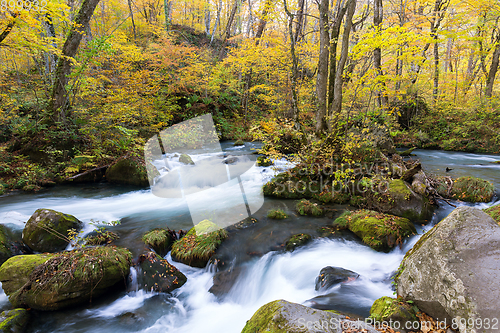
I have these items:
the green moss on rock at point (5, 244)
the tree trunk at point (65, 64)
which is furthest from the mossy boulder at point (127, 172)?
the green moss on rock at point (5, 244)

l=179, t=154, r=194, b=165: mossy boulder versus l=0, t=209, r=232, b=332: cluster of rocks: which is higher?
l=179, t=154, r=194, b=165: mossy boulder

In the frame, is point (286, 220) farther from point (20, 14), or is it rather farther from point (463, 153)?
point (463, 153)

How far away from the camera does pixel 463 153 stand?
1195 centimetres

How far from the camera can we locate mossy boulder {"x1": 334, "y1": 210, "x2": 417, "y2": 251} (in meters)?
4.79

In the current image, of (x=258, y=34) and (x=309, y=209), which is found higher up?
(x=258, y=34)

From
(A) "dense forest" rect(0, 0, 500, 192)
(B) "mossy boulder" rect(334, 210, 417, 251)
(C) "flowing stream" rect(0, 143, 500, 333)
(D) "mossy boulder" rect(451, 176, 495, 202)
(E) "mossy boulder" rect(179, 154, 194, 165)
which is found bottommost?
(C) "flowing stream" rect(0, 143, 500, 333)

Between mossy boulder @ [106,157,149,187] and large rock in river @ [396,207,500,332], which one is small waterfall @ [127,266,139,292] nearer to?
large rock in river @ [396,207,500,332]

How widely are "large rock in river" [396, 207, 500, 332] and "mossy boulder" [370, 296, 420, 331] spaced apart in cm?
12

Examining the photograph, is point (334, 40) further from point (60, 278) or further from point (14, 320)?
point (14, 320)

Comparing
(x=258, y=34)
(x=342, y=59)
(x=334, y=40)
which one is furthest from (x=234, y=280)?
(x=258, y=34)

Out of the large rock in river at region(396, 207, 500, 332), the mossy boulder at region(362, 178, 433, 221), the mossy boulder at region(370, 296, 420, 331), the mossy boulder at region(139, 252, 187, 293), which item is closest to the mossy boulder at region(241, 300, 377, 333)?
the mossy boulder at region(370, 296, 420, 331)

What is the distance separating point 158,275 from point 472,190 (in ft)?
27.4

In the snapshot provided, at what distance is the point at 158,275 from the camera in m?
4.24

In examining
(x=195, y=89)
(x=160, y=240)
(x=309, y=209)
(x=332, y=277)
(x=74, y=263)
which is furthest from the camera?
(x=195, y=89)
